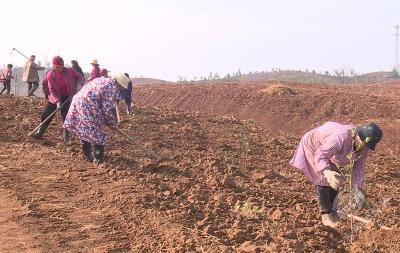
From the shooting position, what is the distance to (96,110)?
607 cm

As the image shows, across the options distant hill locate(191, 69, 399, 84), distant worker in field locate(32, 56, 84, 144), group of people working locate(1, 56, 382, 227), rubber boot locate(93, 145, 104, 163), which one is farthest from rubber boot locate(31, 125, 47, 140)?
distant hill locate(191, 69, 399, 84)

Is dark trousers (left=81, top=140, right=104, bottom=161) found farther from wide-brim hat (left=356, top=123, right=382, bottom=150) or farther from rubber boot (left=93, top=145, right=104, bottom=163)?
wide-brim hat (left=356, top=123, right=382, bottom=150)

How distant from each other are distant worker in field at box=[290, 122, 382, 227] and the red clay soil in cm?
22

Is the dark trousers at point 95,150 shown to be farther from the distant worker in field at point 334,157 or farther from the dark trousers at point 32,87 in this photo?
the dark trousers at point 32,87

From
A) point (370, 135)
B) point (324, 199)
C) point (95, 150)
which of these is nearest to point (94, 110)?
point (95, 150)

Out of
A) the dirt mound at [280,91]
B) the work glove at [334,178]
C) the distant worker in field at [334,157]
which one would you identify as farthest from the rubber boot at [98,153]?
the dirt mound at [280,91]

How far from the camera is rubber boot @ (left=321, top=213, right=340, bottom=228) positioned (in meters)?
4.39

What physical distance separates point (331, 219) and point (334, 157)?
545 millimetres

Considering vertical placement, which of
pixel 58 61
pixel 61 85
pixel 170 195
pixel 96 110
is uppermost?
pixel 58 61

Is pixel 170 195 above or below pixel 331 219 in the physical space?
above

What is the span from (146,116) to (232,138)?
2.14 metres

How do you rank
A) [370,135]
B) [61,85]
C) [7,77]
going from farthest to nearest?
[7,77], [61,85], [370,135]

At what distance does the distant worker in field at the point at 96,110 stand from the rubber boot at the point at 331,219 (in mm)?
2692

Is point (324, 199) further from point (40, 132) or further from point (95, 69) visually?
point (95, 69)
